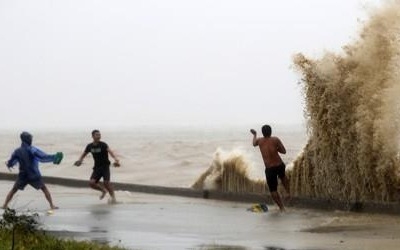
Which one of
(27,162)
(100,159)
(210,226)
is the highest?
(100,159)

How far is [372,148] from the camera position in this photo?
53.2 ft

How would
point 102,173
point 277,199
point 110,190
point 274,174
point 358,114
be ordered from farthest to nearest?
1. point 102,173
2. point 110,190
3. point 274,174
4. point 277,199
5. point 358,114

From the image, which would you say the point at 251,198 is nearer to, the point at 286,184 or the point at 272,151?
the point at 286,184

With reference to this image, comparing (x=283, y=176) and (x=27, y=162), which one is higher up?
(x=27, y=162)

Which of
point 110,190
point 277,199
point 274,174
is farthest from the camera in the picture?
point 110,190

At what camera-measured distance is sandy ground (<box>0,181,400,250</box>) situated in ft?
38.1

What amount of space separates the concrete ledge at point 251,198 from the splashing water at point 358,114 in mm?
162

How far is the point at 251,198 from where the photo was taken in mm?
19031

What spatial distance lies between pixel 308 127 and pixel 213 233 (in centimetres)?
503

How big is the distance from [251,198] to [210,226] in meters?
5.04

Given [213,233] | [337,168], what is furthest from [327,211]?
[213,233]

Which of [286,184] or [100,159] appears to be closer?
[286,184]

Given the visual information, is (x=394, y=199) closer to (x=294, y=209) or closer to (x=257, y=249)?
(x=294, y=209)

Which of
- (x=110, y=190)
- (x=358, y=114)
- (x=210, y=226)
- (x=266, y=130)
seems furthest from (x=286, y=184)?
(x=110, y=190)
